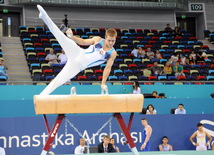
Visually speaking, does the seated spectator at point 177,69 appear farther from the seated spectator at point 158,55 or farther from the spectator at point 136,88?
the spectator at point 136,88

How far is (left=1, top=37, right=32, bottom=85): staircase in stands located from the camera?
37.8 feet

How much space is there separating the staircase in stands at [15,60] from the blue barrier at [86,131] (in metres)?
4.19

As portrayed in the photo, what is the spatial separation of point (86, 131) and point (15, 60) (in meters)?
7.02

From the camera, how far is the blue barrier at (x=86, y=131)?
7.10m

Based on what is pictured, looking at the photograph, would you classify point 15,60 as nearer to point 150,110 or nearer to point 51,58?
point 51,58

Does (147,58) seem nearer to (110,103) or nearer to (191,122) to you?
(191,122)

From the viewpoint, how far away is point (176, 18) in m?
20.7

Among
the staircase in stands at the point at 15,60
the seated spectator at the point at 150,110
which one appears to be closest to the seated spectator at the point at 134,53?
the staircase in stands at the point at 15,60

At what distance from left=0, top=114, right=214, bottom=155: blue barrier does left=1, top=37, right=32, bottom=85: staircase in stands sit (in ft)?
13.7

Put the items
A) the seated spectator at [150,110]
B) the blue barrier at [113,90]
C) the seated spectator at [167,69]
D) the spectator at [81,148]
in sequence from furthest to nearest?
1. the seated spectator at [167,69]
2. the blue barrier at [113,90]
3. the seated spectator at [150,110]
4. the spectator at [81,148]

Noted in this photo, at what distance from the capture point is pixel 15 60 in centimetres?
1313

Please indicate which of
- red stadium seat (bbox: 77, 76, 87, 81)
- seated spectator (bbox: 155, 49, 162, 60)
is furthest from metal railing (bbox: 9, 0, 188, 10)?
red stadium seat (bbox: 77, 76, 87, 81)

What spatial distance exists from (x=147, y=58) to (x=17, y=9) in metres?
9.20

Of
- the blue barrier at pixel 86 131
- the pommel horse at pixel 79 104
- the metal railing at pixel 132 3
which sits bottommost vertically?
the blue barrier at pixel 86 131
